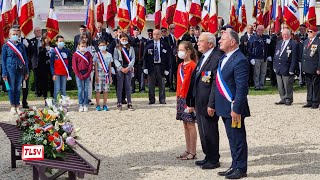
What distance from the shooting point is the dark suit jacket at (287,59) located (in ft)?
50.2

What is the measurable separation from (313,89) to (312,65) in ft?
1.94

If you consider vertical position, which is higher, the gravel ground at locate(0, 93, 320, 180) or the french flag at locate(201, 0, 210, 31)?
the french flag at locate(201, 0, 210, 31)

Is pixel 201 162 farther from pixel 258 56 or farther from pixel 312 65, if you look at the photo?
pixel 258 56

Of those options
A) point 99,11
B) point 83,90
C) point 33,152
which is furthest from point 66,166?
point 99,11

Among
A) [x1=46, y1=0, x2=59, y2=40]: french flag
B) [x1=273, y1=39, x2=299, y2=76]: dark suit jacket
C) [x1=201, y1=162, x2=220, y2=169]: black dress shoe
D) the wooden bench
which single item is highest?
[x1=46, y1=0, x2=59, y2=40]: french flag

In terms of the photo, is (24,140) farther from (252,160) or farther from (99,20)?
(99,20)

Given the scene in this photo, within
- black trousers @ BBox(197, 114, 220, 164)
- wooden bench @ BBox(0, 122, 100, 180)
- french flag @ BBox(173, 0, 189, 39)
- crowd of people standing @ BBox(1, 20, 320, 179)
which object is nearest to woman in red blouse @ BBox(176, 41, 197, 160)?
crowd of people standing @ BBox(1, 20, 320, 179)

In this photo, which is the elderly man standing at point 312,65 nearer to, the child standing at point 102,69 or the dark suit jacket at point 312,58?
the dark suit jacket at point 312,58

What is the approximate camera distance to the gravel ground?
26.4 ft

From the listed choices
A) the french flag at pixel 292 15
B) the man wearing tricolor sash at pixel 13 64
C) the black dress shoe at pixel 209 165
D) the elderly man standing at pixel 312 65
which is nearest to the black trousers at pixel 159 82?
the man wearing tricolor sash at pixel 13 64

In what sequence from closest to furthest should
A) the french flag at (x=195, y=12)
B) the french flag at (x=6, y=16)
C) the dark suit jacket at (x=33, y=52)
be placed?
the dark suit jacket at (x=33, y=52)
the french flag at (x=6, y=16)
the french flag at (x=195, y=12)

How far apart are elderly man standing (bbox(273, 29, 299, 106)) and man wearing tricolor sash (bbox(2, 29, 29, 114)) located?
20.9 ft

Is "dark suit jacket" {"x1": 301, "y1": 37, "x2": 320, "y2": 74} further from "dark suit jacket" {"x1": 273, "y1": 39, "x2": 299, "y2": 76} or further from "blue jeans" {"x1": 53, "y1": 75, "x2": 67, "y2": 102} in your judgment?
"blue jeans" {"x1": 53, "y1": 75, "x2": 67, "y2": 102}

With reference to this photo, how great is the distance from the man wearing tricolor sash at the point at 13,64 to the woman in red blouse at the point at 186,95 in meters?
5.64
